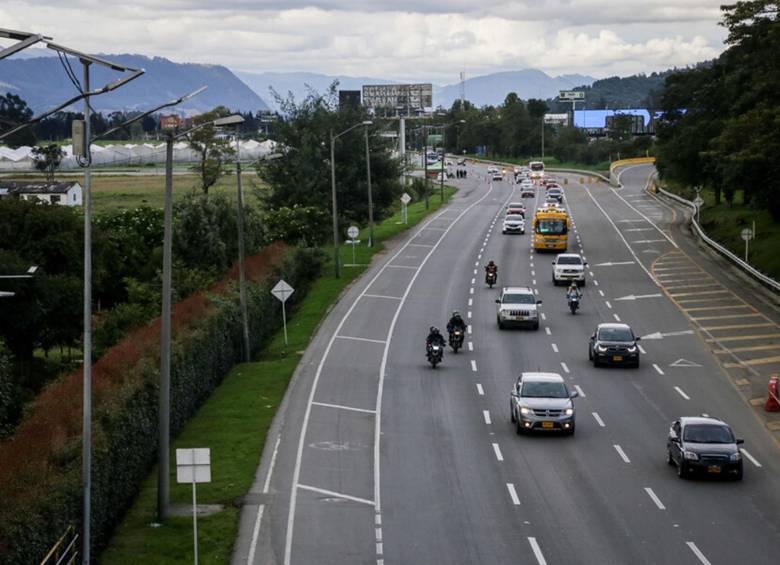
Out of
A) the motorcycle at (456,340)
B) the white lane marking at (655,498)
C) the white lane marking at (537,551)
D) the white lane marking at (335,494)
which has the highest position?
the motorcycle at (456,340)

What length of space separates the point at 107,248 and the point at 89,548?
45.4 meters

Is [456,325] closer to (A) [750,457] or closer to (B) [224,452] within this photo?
(B) [224,452]

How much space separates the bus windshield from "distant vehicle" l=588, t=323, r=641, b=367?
1287 inches

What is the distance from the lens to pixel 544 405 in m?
36.2

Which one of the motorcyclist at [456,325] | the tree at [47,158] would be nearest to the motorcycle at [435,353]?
the motorcyclist at [456,325]

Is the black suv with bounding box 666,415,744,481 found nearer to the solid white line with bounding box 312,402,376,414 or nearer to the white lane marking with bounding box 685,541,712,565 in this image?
the white lane marking with bounding box 685,541,712,565

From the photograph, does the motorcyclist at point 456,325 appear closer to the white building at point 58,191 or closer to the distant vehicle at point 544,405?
the distant vehicle at point 544,405

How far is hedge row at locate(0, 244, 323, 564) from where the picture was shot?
21.3 meters

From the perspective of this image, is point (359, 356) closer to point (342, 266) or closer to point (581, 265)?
point (581, 265)

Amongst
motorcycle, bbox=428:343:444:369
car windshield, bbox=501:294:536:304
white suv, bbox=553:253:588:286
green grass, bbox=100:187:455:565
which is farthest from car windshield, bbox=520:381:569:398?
white suv, bbox=553:253:588:286

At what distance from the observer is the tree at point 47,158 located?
172000mm

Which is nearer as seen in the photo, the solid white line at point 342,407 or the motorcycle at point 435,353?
the solid white line at point 342,407

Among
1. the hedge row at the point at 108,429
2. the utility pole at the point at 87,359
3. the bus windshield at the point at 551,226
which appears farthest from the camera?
the bus windshield at the point at 551,226

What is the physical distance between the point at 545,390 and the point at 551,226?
4422cm
